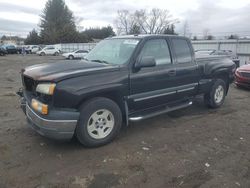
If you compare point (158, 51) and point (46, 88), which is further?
point (158, 51)

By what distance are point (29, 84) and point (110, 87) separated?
138 centimetres

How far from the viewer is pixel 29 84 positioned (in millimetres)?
4289

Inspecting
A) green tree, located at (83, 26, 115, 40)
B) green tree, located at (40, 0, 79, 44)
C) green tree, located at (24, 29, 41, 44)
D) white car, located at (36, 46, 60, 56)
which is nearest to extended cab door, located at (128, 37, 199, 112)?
white car, located at (36, 46, 60, 56)

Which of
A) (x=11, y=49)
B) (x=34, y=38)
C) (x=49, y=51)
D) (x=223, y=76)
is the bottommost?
(x=223, y=76)

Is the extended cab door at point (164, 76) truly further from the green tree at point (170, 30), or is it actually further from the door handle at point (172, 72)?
the green tree at point (170, 30)

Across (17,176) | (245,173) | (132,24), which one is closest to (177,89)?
(245,173)

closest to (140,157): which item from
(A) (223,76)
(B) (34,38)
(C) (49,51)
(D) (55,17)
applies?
(A) (223,76)

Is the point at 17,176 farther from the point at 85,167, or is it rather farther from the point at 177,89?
the point at 177,89

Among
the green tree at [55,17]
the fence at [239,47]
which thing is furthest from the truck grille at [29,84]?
the green tree at [55,17]

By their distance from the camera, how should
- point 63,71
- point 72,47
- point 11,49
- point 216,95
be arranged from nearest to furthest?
point 63,71, point 216,95, point 11,49, point 72,47

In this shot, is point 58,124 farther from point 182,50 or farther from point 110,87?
point 182,50

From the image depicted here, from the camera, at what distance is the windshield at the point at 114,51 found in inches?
183

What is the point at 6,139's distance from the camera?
451 centimetres

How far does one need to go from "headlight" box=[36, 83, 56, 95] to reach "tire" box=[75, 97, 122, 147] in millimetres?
536
